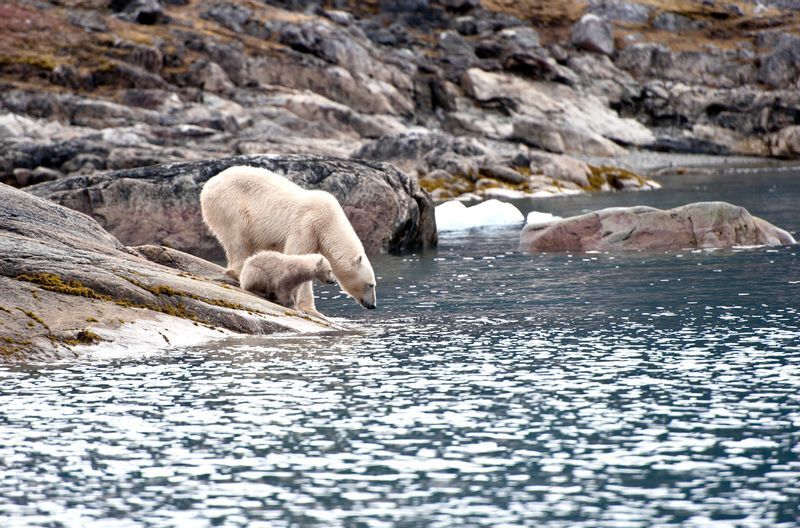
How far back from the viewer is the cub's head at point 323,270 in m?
17.3

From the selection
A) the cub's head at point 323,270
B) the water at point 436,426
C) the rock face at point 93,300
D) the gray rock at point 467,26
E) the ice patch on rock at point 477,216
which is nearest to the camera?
the water at point 436,426

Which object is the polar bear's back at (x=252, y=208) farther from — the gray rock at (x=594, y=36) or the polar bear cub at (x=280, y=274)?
the gray rock at (x=594, y=36)

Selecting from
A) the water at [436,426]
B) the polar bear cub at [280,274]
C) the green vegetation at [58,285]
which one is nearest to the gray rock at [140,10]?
the water at [436,426]

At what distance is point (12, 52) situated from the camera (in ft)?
296

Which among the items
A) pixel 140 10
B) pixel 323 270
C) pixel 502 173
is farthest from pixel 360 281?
pixel 140 10

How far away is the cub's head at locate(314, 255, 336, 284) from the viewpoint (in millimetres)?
17297

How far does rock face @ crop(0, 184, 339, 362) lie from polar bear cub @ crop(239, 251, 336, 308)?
402 millimetres

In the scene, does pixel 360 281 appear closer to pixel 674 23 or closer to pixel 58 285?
pixel 58 285

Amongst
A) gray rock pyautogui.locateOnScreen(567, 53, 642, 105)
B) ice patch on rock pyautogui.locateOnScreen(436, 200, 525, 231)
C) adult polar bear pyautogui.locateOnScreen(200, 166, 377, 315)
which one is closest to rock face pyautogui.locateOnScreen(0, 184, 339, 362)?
adult polar bear pyautogui.locateOnScreen(200, 166, 377, 315)

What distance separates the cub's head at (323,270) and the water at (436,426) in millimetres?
1186

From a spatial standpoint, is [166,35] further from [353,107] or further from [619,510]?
[619,510]

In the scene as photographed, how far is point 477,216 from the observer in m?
43.9

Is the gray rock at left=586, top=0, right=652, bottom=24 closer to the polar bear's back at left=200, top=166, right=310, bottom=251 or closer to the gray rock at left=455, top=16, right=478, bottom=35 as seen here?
the gray rock at left=455, top=16, right=478, bottom=35

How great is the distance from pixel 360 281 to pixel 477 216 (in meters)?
25.7
